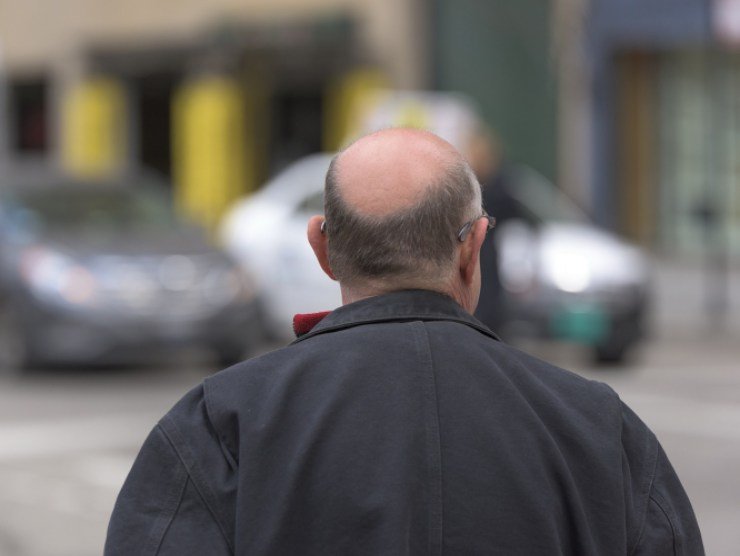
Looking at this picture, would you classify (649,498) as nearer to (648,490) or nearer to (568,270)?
(648,490)

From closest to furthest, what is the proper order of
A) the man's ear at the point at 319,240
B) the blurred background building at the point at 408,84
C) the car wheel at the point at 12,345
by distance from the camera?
the man's ear at the point at 319,240
the car wheel at the point at 12,345
the blurred background building at the point at 408,84

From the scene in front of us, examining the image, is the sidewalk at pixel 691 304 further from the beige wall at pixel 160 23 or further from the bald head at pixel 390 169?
the bald head at pixel 390 169

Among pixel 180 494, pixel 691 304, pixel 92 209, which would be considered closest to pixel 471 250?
pixel 180 494

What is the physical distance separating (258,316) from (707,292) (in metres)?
8.64

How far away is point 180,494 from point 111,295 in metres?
10.4

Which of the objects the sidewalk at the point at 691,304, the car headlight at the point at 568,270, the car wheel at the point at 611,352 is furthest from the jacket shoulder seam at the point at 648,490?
the sidewalk at the point at 691,304

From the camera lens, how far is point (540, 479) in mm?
2064

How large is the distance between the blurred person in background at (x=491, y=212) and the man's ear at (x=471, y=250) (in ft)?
22.5

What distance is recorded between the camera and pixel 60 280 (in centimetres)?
1232

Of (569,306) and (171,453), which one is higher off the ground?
(171,453)

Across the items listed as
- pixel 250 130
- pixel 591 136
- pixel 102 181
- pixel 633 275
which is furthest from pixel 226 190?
pixel 633 275

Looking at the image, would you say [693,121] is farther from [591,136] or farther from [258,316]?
[258,316]

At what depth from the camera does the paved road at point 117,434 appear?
7.06 m

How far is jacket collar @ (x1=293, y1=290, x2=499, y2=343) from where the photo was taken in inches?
85.0
